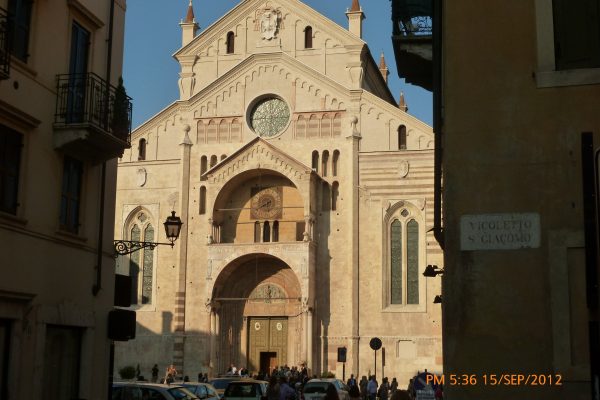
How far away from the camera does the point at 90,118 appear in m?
15.8

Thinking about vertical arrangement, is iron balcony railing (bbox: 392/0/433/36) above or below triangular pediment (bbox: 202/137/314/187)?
below

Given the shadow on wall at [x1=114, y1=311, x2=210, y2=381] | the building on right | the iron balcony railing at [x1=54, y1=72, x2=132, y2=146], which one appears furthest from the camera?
the shadow on wall at [x1=114, y1=311, x2=210, y2=381]

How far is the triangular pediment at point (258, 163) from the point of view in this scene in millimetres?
41656

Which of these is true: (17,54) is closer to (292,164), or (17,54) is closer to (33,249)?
(33,249)

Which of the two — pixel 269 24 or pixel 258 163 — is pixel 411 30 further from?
pixel 269 24

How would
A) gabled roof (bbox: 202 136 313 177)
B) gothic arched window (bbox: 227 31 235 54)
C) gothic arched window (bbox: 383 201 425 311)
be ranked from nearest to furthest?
gothic arched window (bbox: 383 201 425 311), gabled roof (bbox: 202 136 313 177), gothic arched window (bbox: 227 31 235 54)

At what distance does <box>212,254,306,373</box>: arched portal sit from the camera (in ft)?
140

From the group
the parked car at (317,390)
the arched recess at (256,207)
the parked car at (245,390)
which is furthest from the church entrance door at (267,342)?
the parked car at (245,390)

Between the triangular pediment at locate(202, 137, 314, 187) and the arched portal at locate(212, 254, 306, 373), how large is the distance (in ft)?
13.9

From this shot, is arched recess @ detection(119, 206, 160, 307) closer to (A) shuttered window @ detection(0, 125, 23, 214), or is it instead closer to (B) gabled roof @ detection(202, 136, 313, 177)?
(B) gabled roof @ detection(202, 136, 313, 177)

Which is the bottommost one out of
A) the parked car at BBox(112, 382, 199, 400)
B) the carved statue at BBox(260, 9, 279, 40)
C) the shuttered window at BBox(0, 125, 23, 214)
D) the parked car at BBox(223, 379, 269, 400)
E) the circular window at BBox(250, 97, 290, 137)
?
the parked car at BBox(223, 379, 269, 400)

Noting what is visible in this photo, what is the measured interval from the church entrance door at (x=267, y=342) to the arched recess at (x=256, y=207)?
423cm

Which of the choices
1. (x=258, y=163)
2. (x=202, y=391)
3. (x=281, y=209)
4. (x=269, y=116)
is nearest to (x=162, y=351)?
(x=281, y=209)

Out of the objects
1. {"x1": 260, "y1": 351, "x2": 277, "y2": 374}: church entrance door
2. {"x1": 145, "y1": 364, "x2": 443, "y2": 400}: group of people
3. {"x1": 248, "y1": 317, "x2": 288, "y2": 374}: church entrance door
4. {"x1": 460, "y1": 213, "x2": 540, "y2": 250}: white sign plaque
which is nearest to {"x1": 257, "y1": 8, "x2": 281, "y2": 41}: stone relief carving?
{"x1": 248, "y1": 317, "x2": 288, "y2": 374}: church entrance door
